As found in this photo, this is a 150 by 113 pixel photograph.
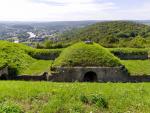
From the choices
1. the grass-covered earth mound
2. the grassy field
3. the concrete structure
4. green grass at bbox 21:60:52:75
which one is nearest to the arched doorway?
the concrete structure

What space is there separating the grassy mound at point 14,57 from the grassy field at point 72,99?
11627mm

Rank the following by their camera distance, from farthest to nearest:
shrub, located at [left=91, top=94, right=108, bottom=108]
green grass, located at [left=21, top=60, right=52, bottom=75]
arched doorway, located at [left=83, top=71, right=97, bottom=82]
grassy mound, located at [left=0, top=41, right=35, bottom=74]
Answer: grassy mound, located at [left=0, top=41, right=35, bottom=74] < arched doorway, located at [left=83, top=71, right=97, bottom=82] < green grass, located at [left=21, top=60, right=52, bottom=75] < shrub, located at [left=91, top=94, right=108, bottom=108]

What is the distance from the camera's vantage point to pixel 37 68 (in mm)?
26469

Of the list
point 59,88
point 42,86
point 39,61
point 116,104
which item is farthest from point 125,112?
point 39,61

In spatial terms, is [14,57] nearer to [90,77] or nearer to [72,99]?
[90,77]

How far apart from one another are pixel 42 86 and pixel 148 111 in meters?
4.66

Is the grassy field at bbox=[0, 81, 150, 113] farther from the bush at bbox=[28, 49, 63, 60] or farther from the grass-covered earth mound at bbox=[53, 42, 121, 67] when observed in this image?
the bush at bbox=[28, 49, 63, 60]

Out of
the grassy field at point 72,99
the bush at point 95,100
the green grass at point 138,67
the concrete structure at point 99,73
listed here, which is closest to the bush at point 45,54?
the green grass at point 138,67

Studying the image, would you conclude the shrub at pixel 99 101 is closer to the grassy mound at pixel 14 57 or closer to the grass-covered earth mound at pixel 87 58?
the grass-covered earth mound at pixel 87 58

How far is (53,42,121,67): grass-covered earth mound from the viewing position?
25.3 meters

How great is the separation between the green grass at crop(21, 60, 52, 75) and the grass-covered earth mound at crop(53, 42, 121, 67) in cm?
102

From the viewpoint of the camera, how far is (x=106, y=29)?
393ft

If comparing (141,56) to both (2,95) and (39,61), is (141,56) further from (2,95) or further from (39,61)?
(2,95)

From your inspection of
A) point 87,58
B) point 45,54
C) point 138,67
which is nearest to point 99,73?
point 87,58
